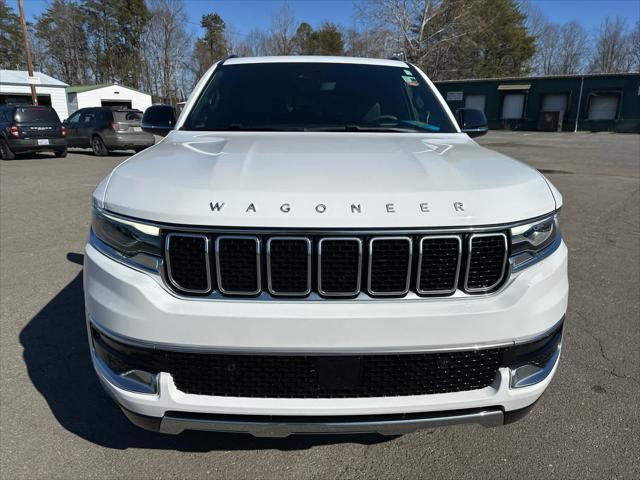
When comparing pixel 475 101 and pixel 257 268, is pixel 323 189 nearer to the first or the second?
pixel 257 268

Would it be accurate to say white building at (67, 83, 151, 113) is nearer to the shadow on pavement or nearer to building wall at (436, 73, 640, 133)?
building wall at (436, 73, 640, 133)

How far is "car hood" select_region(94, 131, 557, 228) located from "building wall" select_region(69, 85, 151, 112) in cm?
4292

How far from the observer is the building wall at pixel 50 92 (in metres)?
33.9

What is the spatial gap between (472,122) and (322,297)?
2.48 meters

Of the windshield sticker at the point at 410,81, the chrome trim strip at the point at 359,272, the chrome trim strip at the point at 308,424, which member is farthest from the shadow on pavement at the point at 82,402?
the windshield sticker at the point at 410,81

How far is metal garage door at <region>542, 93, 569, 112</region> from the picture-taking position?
119ft

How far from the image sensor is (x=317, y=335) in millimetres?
1668

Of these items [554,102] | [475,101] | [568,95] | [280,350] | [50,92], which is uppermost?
[50,92]

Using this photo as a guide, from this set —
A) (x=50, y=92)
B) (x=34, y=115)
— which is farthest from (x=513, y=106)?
(x=50, y=92)

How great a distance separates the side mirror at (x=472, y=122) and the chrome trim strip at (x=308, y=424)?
2407mm

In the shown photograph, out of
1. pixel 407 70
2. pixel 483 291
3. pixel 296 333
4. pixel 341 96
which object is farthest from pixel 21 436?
pixel 407 70

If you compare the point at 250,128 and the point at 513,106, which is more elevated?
the point at 250,128

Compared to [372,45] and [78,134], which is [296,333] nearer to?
[78,134]

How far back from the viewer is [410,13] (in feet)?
109
